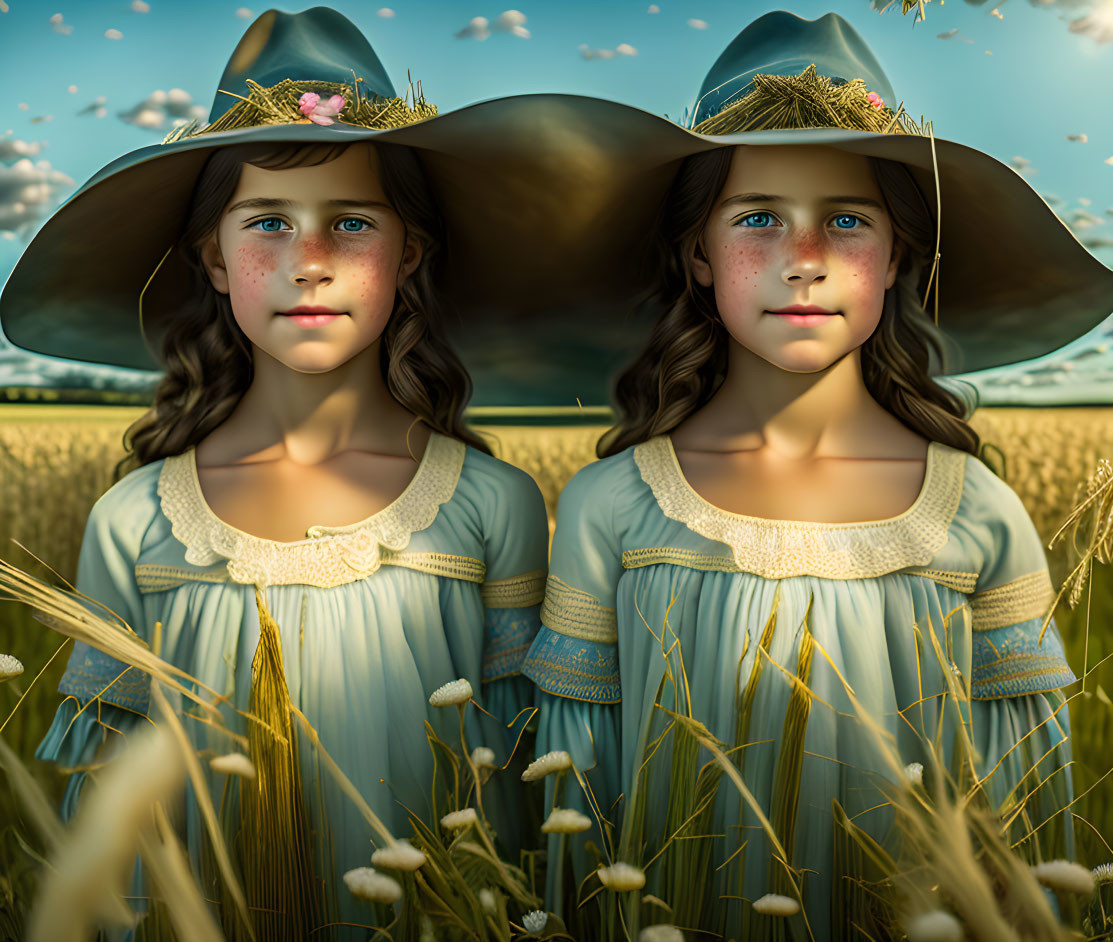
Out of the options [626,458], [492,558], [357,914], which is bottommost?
[357,914]

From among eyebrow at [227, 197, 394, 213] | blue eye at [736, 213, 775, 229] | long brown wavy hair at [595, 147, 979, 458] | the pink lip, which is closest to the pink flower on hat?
eyebrow at [227, 197, 394, 213]

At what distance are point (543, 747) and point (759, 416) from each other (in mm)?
643

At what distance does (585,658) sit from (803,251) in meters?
0.71

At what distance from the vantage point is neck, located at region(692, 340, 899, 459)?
1.65 metres

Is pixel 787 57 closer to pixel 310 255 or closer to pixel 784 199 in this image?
pixel 784 199

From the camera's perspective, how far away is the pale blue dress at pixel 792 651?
4.93 feet

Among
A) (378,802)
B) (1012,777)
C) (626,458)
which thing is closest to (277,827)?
(378,802)

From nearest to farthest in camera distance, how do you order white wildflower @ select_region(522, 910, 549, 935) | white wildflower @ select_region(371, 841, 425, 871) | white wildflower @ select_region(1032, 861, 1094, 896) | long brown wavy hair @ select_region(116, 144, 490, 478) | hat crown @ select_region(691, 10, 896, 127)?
white wildflower @ select_region(1032, 861, 1094, 896), white wildflower @ select_region(371, 841, 425, 871), white wildflower @ select_region(522, 910, 549, 935), hat crown @ select_region(691, 10, 896, 127), long brown wavy hair @ select_region(116, 144, 490, 478)

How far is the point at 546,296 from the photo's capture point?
1886 millimetres

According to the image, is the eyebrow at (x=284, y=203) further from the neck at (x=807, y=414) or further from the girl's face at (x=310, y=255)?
the neck at (x=807, y=414)

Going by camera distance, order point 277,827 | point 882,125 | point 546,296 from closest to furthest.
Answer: point 277,827, point 882,125, point 546,296

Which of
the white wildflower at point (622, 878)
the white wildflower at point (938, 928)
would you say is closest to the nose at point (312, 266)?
the white wildflower at point (622, 878)

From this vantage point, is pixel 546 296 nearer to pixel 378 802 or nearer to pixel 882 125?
pixel 882 125

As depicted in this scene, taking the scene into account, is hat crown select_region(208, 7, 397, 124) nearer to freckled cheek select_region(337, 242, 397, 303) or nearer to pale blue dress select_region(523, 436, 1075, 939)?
freckled cheek select_region(337, 242, 397, 303)
